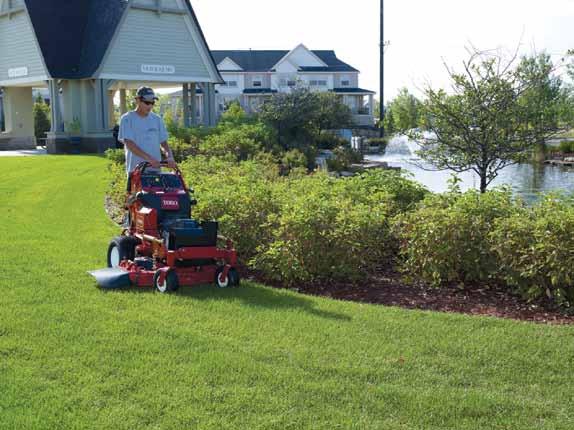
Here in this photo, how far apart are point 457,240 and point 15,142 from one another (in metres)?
28.0

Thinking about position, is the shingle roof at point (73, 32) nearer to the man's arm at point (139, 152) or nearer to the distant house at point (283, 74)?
the man's arm at point (139, 152)

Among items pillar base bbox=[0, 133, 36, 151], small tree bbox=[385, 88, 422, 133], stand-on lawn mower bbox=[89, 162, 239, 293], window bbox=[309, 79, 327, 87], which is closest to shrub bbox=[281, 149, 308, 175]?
small tree bbox=[385, 88, 422, 133]

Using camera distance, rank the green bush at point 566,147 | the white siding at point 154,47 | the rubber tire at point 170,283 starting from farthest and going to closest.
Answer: the green bush at point 566,147 < the white siding at point 154,47 < the rubber tire at point 170,283

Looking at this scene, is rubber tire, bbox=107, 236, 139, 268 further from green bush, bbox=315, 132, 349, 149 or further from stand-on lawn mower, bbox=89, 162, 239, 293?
green bush, bbox=315, 132, 349, 149

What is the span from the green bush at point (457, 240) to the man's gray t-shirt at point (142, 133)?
2763mm

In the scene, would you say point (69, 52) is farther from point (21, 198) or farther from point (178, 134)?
point (21, 198)

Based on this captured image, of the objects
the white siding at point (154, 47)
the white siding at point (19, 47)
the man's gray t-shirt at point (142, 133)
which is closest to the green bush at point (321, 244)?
the man's gray t-shirt at point (142, 133)

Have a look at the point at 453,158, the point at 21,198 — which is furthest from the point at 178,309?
the point at 21,198

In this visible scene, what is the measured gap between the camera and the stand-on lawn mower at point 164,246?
21.6ft

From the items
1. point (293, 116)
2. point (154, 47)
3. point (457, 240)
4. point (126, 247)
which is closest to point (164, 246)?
point (126, 247)

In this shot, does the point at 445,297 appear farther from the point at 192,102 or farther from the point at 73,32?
the point at 192,102

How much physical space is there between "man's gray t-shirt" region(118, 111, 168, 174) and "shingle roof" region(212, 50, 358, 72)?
57.4 metres

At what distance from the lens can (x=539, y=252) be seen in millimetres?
6250

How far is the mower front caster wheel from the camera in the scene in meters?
6.84
